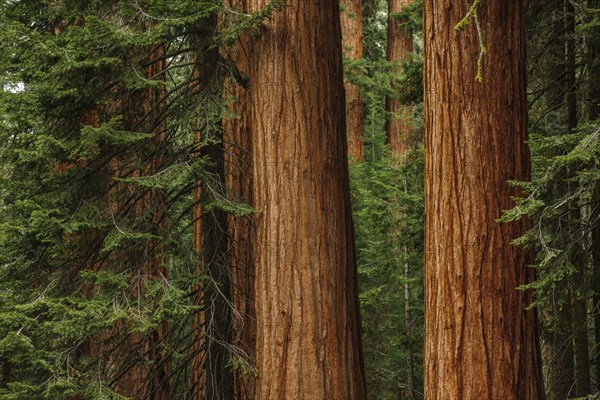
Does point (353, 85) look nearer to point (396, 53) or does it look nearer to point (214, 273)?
point (396, 53)

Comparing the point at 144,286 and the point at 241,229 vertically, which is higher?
the point at 241,229

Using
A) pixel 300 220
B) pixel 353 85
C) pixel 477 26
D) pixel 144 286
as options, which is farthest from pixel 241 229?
pixel 353 85

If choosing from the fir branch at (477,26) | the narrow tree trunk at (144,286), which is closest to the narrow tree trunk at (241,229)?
the narrow tree trunk at (144,286)

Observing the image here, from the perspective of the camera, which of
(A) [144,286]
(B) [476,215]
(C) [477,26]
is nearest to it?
(C) [477,26]

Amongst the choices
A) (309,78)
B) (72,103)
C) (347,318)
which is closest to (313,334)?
(347,318)

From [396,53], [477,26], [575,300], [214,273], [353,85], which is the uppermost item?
[396,53]

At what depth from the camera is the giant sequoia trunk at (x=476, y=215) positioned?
5672 millimetres

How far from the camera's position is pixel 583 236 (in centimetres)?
601

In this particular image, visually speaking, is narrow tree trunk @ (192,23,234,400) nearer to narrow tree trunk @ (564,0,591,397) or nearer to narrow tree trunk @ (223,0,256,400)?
narrow tree trunk @ (223,0,256,400)

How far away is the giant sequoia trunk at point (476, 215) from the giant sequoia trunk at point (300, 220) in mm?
1162

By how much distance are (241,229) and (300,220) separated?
1.39 m

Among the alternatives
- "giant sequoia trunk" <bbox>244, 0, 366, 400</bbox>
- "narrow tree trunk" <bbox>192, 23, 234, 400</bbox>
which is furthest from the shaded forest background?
"giant sequoia trunk" <bbox>244, 0, 366, 400</bbox>

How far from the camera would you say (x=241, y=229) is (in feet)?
26.9

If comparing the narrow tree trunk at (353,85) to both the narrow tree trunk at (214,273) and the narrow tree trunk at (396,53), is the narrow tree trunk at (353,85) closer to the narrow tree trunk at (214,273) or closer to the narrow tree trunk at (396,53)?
the narrow tree trunk at (396,53)
